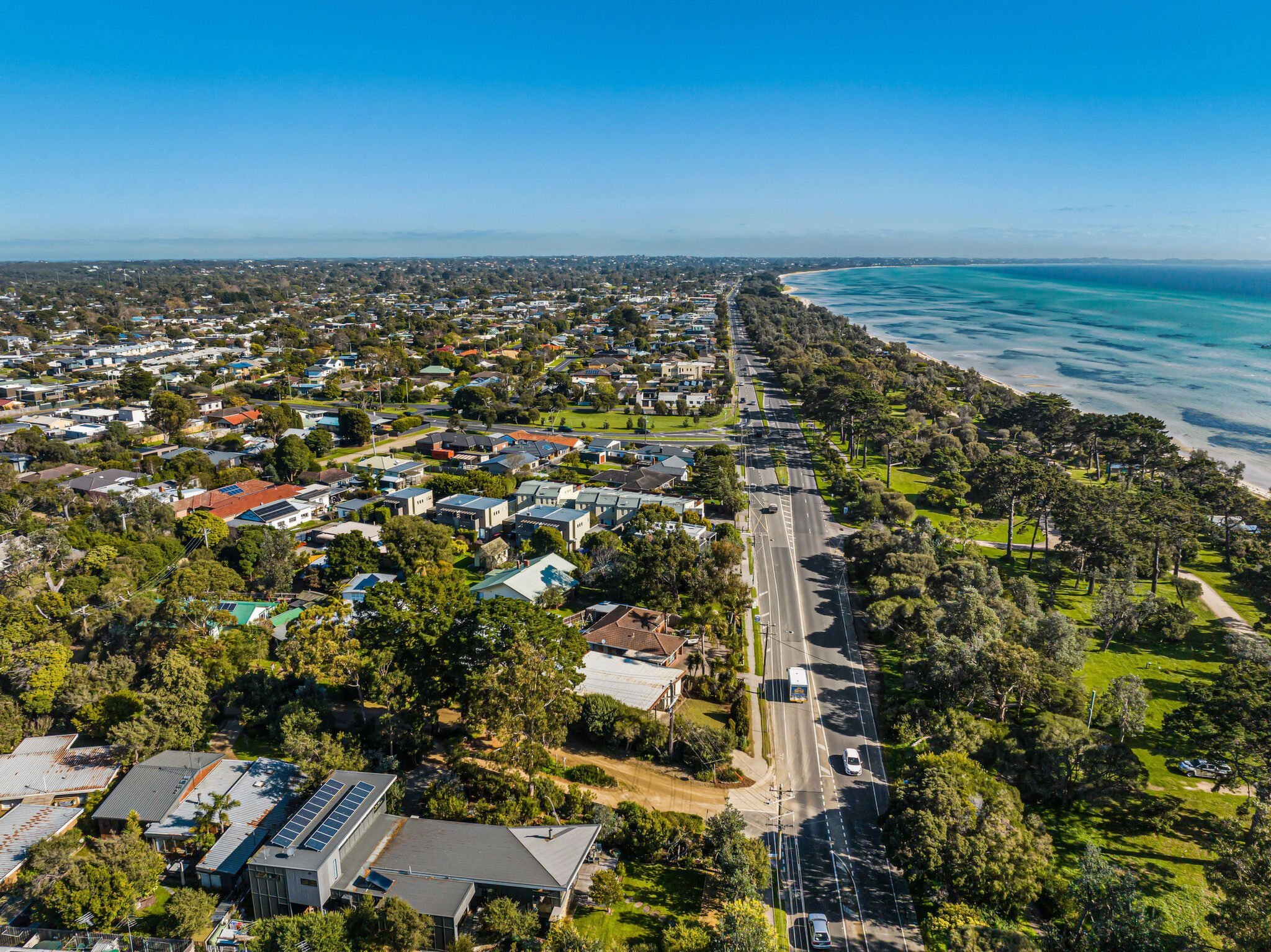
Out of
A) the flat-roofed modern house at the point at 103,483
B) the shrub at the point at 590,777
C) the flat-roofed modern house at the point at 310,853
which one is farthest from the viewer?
the flat-roofed modern house at the point at 103,483

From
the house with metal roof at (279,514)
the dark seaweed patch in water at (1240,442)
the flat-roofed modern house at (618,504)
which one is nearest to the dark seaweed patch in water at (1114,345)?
the dark seaweed patch in water at (1240,442)

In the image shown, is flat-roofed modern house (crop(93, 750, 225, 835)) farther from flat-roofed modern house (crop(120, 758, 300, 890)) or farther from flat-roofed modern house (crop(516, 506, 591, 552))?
flat-roofed modern house (crop(516, 506, 591, 552))

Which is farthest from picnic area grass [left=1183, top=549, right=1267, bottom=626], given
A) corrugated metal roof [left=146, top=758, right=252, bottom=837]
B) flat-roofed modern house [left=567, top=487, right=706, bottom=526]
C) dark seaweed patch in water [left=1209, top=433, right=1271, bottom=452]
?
corrugated metal roof [left=146, top=758, right=252, bottom=837]

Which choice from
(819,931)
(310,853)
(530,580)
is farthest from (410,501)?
(819,931)

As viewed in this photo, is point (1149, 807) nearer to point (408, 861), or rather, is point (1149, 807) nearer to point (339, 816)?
point (408, 861)

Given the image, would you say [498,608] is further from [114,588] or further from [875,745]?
[114,588]

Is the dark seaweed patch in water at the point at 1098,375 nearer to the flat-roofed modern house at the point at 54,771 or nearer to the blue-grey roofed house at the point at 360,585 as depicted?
the blue-grey roofed house at the point at 360,585
